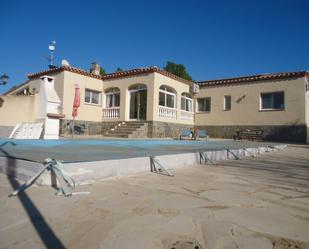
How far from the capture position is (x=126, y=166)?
4383 mm

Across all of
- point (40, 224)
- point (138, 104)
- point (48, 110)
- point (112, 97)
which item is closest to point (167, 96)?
point (138, 104)

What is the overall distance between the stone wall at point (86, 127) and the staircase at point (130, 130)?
1.07 metres

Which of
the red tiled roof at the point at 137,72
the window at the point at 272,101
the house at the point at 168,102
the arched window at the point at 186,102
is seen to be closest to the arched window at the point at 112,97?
the house at the point at 168,102

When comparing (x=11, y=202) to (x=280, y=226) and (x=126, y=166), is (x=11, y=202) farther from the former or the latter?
(x=280, y=226)

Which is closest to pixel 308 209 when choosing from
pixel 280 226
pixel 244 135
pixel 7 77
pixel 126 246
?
pixel 280 226

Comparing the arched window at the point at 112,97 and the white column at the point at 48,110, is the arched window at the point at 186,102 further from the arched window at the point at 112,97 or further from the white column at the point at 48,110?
the white column at the point at 48,110

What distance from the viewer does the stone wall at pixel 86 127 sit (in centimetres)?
1686

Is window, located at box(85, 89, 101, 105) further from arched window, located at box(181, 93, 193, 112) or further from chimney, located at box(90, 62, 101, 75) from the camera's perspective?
arched window, located at box(181, 93, 193, 112)

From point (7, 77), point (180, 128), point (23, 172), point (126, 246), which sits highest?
point (7, 77)

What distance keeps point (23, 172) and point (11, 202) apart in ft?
3.41

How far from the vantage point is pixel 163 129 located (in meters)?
18.0

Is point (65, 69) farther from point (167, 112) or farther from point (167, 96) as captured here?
point (167, 112)

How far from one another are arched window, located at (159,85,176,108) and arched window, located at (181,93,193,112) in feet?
5.45

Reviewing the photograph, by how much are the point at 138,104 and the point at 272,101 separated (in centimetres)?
984
